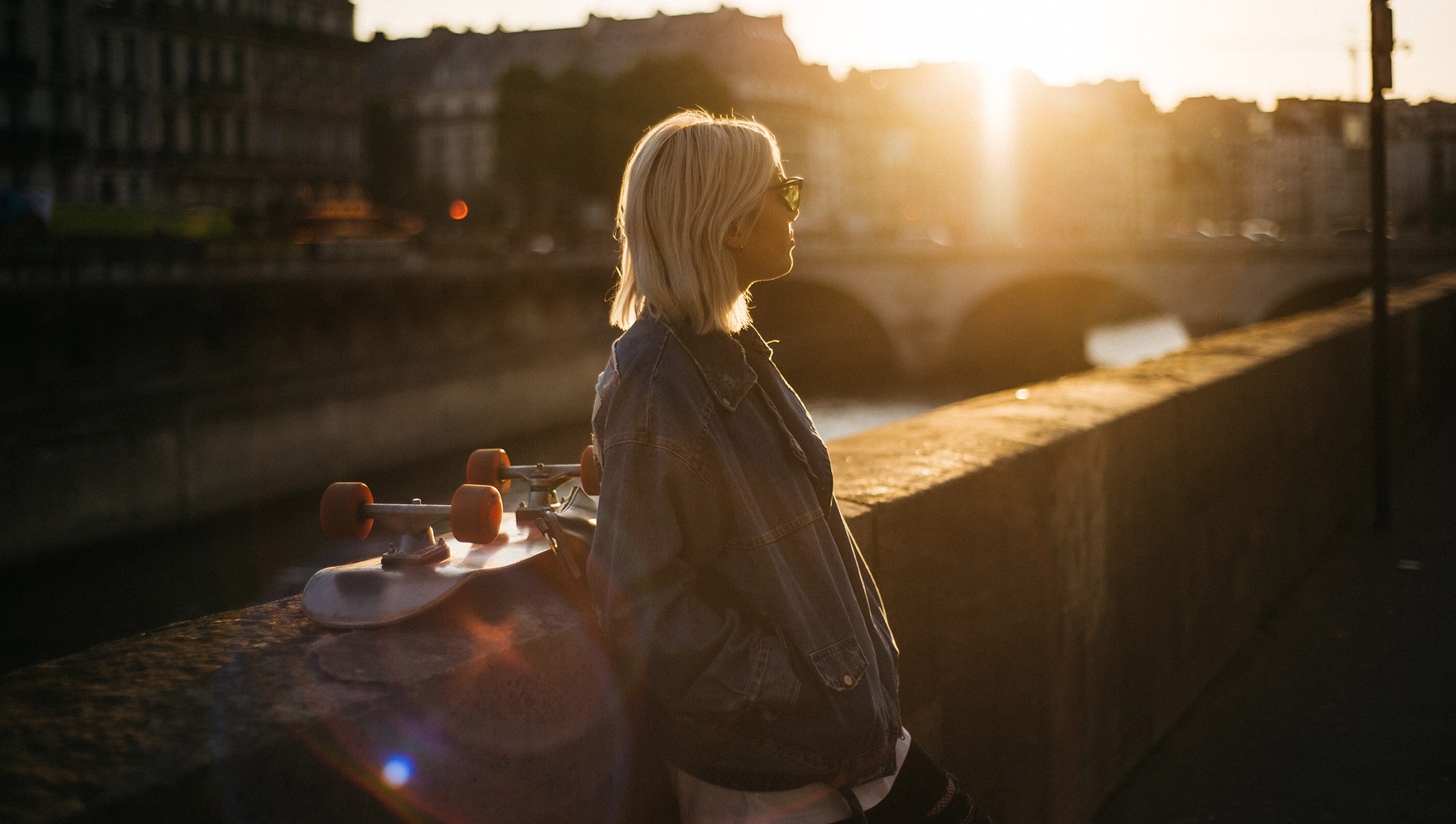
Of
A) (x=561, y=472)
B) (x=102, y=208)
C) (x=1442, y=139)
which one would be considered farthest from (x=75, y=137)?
(x=561, y=472)

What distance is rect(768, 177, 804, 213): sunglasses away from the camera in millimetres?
1646

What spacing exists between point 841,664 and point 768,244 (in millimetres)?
518

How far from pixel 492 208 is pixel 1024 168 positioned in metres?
41.9

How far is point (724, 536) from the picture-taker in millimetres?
1496

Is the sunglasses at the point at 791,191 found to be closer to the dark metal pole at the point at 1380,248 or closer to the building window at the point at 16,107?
the dark metal pole at the point at 1380,248

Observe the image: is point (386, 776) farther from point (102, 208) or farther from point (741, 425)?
point (102, 208)

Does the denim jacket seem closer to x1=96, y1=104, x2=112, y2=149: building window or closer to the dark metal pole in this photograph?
the dark metal pole

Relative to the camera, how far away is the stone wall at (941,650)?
47.3 inches

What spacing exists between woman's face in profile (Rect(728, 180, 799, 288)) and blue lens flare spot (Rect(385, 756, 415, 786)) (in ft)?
2.27

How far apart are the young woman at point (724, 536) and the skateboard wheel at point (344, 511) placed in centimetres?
30

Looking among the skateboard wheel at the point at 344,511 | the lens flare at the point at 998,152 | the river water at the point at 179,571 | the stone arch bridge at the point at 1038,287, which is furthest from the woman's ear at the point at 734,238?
the lens flare at the point at 998,152

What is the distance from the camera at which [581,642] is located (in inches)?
61.4

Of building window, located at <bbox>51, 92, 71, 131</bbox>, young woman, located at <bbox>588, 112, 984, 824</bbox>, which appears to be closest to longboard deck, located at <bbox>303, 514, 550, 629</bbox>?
young woman, located at <bbox>588, 112, 984, 824</bbox>

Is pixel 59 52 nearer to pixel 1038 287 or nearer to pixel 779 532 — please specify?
pixel 1038 287
